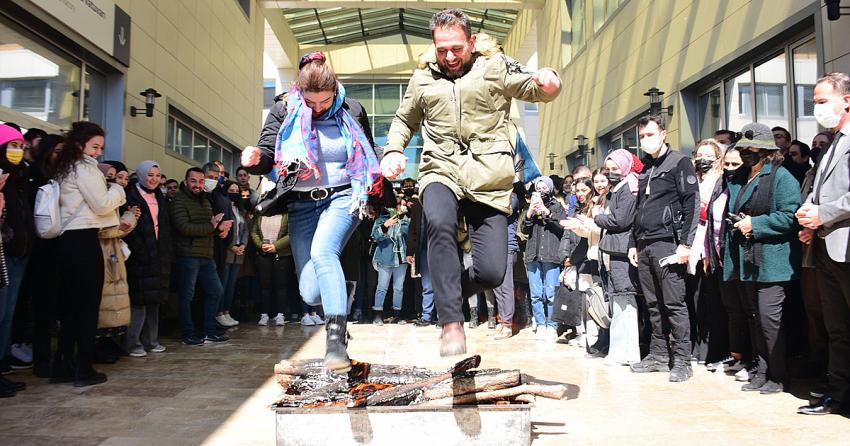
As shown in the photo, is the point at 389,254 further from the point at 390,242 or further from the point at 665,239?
the point at 665,239

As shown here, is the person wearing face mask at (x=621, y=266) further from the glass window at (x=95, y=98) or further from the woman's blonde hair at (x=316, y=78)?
the glass window at (x=95, y=98)

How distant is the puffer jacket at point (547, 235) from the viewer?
8.04 m

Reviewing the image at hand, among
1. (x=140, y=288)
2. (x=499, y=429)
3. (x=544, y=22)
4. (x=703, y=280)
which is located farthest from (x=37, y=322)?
(x=544, y=22)

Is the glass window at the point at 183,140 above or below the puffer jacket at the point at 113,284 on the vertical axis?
above

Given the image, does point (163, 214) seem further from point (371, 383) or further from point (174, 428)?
point (371, 383)

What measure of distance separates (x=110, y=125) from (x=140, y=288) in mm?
3512

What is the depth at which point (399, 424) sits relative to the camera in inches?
126

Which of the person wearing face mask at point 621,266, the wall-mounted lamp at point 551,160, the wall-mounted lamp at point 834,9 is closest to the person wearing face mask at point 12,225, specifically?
the person wearing face mask at point 621,266

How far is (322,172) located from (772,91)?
6.23 metres

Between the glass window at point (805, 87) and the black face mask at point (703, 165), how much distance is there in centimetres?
176

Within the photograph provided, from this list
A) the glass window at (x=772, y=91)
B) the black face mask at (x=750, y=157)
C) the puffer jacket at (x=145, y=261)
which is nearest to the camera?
the black face mask at (x=750, y=157)

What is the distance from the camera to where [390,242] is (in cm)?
938

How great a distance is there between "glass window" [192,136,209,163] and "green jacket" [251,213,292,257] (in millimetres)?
3843

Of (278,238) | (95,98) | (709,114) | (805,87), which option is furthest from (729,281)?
(95,98)
